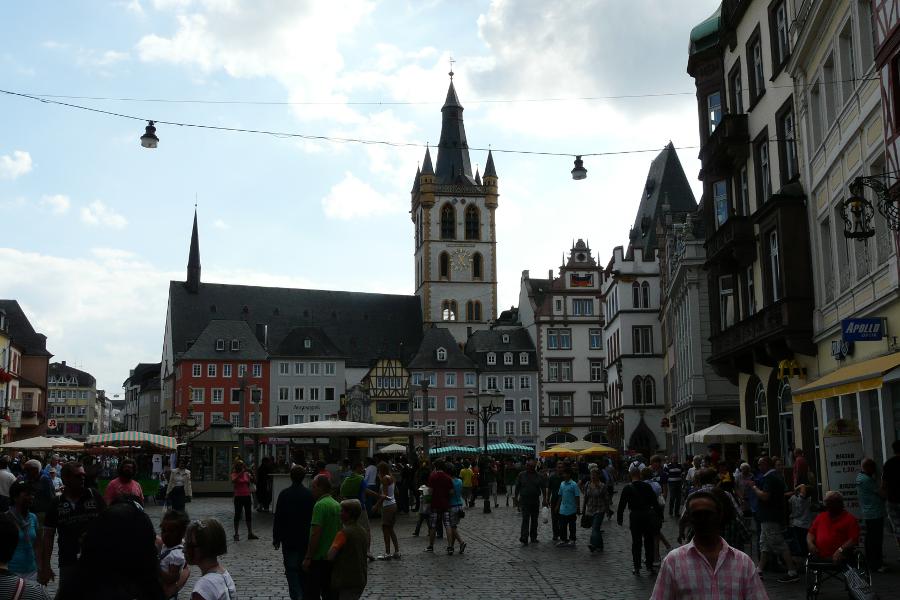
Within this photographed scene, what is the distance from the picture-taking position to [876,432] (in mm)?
20109

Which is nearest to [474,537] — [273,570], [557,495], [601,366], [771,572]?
[557,495]

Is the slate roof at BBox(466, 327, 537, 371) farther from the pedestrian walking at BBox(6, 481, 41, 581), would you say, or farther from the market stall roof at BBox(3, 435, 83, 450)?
the pedestrian walking at BBox(6, 481, 41, 581)

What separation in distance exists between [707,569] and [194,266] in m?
112

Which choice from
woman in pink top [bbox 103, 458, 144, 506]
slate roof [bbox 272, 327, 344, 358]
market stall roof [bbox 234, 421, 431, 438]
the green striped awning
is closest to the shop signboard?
woman in pink top [bbox 103, 458, 144, 506]

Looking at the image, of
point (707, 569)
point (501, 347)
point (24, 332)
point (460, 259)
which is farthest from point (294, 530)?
point (460, 259)

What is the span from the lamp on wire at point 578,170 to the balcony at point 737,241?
19.4 feet

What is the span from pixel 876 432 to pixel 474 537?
349 inches

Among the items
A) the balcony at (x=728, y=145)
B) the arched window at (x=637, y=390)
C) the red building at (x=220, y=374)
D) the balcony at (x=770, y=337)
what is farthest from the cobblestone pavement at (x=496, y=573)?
the red building at (x=220, y=374)

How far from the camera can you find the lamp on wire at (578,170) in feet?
75.5

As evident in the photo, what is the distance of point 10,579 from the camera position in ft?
19.0

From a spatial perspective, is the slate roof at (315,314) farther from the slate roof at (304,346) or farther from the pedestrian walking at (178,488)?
the pedestrian walking at (178,488)

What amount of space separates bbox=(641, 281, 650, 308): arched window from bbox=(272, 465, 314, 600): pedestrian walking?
57.7 meters

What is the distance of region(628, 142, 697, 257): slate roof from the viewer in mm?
65750

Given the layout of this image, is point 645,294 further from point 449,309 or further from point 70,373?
point 70,373
